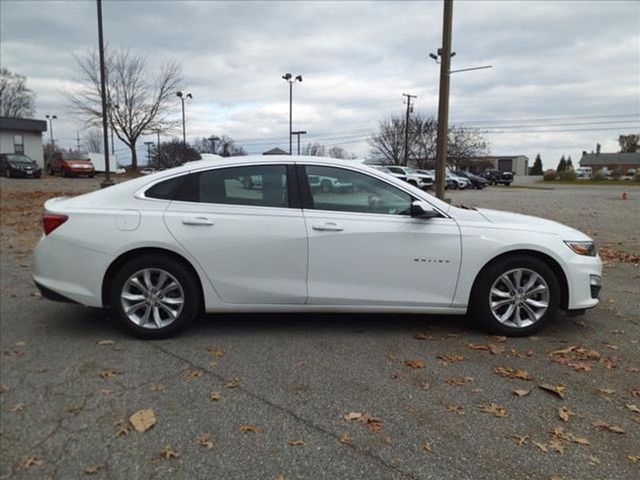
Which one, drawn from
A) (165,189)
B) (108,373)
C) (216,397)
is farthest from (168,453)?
(165,189)

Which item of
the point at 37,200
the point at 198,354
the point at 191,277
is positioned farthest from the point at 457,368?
the point at 37,200

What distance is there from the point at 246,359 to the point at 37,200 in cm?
1676

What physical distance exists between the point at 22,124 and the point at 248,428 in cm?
4947

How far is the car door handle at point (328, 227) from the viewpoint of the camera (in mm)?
4203

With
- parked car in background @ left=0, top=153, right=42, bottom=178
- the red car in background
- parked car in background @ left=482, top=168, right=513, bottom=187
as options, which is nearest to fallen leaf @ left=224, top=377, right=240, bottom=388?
parked car in background @ left=0, top=153, right=42, bottom=178

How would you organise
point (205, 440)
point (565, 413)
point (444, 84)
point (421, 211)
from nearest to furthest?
point (205, 440) → point (565, 413) → point (421, 211) → point (444, 84)

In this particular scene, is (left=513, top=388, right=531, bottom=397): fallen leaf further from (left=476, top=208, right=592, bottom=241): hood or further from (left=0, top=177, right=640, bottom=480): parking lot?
(left=476, top=208, right=592, bottom=241): hood

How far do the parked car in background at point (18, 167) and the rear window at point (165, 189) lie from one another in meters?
31.6

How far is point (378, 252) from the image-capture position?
4.23m

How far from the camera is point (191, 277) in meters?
4.25

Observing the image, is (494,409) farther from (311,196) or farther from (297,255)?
(311,196)

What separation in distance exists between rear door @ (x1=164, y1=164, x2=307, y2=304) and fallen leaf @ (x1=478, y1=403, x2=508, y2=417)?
5.62ft

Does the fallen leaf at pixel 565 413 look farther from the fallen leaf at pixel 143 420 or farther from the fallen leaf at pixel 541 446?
the fallen leaf at pixel 143 420

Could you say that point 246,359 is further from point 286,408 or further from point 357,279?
point 357,279
